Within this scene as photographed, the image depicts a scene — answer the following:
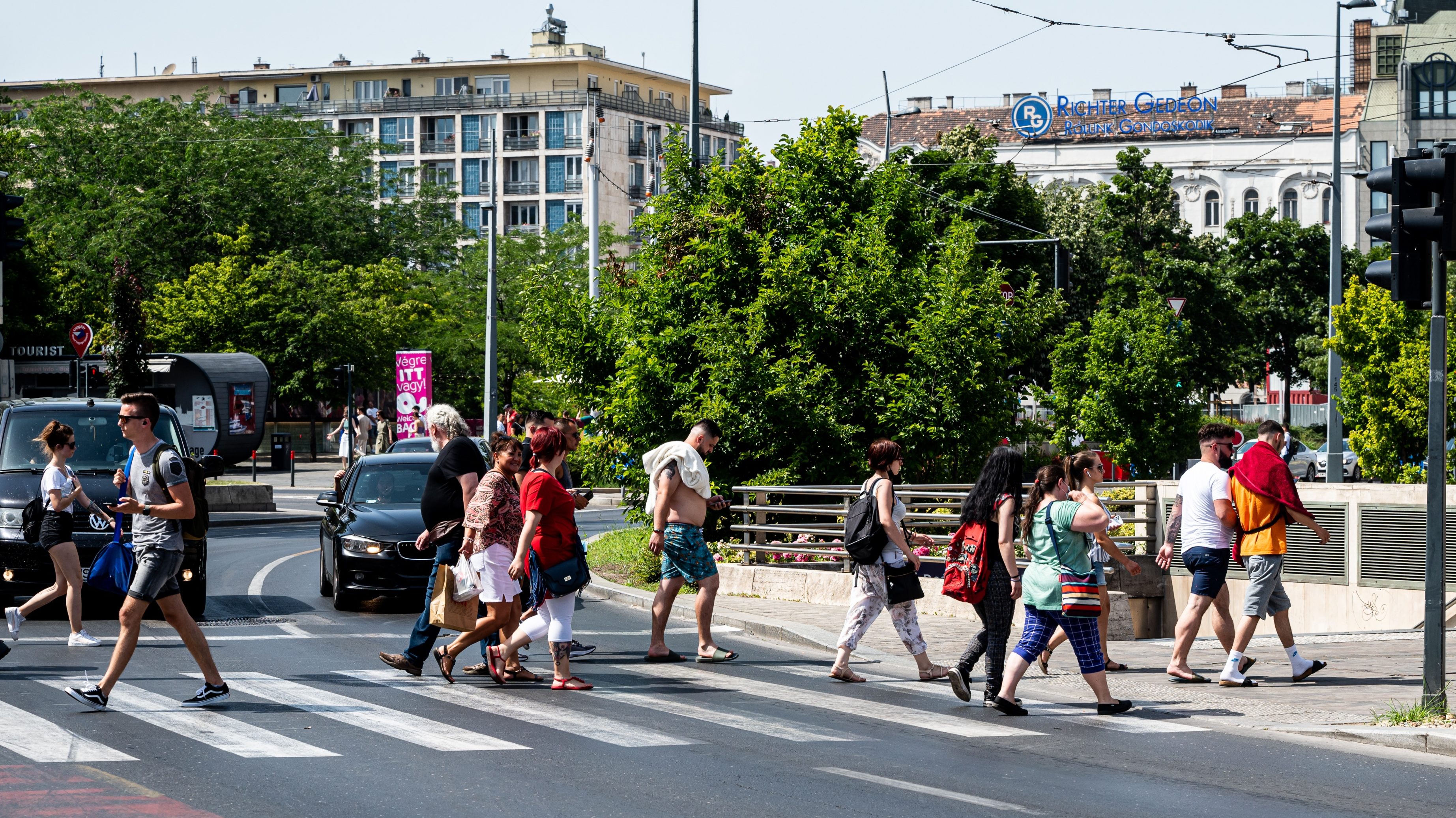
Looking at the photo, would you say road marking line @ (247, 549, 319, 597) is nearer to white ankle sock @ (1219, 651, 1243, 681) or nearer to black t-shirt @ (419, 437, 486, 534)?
black t-shirt @ (419, 437, 486, 534)

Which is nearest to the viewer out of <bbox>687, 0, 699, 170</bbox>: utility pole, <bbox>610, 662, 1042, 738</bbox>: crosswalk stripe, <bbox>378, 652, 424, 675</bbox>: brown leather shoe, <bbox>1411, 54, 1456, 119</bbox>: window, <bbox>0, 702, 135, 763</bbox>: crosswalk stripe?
<bbox>0, 702, 135, 763</bbox>: crosswalk stripe

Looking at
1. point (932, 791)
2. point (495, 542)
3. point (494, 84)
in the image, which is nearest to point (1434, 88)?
point (494, 84)

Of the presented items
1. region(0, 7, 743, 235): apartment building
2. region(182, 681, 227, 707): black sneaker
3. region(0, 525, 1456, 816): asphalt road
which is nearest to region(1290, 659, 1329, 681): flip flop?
region(0, 525, 1456, 816): asphalt road

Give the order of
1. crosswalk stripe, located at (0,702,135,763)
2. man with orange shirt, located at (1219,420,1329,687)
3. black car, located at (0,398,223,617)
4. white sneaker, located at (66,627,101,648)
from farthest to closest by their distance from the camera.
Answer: black car, located at (0,398,223,617)
white sneaker, located at (66,627,101,648)
man with orange shirt, located at (1219,420,1329,687)
crosswalk stripe, located at (0,702,135,763)

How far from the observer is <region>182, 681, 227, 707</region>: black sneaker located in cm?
965

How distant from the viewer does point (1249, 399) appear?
81062 millimetres

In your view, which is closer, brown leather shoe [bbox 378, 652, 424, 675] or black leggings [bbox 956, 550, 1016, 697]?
black leggings [bbox 956, 550, 1016, 697]

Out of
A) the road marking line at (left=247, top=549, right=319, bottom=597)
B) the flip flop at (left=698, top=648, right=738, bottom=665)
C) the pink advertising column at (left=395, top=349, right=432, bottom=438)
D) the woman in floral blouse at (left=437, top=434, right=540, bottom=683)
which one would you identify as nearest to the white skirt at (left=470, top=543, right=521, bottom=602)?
the woman in floral blouse at (left=437, top=434, right=540, bottom=683)

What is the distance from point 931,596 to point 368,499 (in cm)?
546

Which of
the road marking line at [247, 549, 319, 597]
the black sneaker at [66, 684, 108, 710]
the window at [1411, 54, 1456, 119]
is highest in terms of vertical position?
the window at [1411, 54, 1456, 119]

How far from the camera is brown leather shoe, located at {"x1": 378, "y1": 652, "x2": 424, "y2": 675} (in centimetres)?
1095

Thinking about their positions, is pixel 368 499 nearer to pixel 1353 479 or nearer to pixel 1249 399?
pixel 1353 479

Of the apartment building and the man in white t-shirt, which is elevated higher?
the apartment building

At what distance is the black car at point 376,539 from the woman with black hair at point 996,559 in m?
5.91
